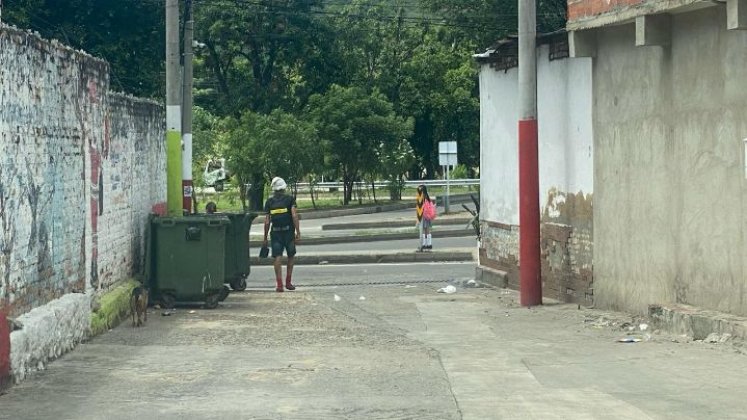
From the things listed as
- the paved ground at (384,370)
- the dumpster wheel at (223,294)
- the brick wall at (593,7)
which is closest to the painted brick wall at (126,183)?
the paved ground at (384,370)

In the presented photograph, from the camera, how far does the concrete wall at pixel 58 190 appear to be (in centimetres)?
1077

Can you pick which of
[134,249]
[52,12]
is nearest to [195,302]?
[134,249]

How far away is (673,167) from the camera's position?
48.6 feet

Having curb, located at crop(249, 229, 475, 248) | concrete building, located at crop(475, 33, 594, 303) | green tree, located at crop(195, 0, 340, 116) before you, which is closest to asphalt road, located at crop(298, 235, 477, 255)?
curb, located at crop(249, 229, 475, 248)

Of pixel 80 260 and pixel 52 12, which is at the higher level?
pixel 52 12

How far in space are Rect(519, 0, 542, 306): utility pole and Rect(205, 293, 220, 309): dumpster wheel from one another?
13.6 ft

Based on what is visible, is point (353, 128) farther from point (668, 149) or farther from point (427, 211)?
point (668, 149)

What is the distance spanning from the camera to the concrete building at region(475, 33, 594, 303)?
17.6 m

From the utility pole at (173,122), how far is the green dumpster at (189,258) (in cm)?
363

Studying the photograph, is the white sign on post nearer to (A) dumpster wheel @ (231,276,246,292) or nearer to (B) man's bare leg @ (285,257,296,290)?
(B) man's bare leg @ (285,257,296,290)

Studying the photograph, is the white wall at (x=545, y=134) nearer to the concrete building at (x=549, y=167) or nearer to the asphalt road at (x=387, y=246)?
the concrete building at (x=549, y=167)

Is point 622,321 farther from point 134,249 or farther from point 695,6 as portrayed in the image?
point 134,249

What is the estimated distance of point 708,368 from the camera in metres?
11.3

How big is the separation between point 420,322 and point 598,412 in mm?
6491
